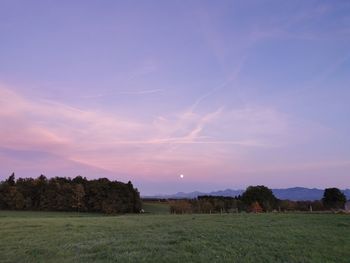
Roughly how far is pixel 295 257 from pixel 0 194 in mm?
125788

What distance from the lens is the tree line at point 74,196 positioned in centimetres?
12650

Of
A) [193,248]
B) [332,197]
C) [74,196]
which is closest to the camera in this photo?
[193,248]

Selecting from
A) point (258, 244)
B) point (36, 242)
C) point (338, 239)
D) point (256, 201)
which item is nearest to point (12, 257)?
point (36, 242)

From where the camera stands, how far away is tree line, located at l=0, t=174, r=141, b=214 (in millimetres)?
126500

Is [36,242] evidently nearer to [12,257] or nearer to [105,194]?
[12,257]

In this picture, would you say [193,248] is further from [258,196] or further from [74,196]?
[74,196]

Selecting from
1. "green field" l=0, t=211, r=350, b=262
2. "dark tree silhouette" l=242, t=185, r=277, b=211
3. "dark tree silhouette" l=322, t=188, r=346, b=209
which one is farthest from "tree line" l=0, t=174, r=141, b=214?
"green field" l=0, t=211, r=350, b=262

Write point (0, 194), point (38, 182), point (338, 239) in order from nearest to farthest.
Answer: point (338, 239), point (0, 194), point (38, 182)

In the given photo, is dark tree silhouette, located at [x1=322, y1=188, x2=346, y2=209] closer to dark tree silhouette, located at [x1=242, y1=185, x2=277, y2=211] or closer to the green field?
dark tree silhouette, located at [x1=242, y1=185, x2=277, y2=211]

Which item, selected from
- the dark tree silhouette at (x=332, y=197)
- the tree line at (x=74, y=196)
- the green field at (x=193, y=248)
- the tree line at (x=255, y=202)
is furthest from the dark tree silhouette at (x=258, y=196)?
the green field at (x=193, y=248)

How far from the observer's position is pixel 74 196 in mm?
126938

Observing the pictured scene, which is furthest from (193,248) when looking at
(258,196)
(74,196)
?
(74,196)

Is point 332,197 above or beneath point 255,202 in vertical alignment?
above

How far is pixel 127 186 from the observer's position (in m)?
131
